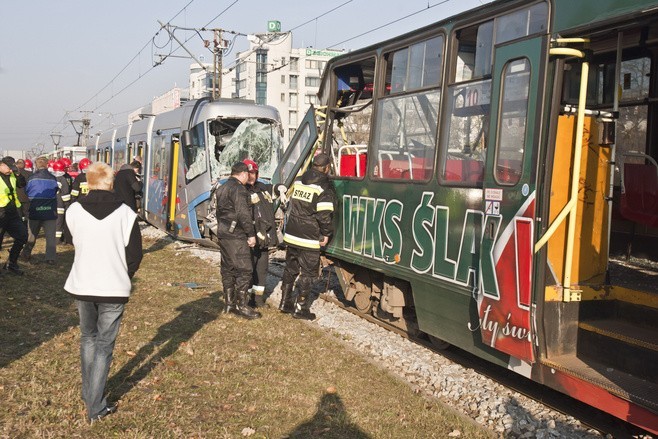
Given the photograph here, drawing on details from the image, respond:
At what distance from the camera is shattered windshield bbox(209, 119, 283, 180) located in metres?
15.0

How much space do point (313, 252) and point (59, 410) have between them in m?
4.02

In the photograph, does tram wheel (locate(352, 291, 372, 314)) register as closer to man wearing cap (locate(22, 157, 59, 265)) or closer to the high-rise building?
man wearing cap (locate(22, 157, 59, 265))

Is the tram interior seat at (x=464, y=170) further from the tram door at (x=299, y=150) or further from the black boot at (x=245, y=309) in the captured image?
the black boot at (x=245, y=309)

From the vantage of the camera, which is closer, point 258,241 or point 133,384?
point 133,384

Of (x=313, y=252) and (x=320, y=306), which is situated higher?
(x=313, y=252)

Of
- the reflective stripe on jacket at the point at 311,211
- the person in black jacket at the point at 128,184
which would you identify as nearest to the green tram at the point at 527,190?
the reflective stripe on jacket at the point at 311,211

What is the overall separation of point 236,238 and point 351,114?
2.26m

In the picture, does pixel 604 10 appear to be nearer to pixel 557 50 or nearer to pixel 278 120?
pixel 557 50

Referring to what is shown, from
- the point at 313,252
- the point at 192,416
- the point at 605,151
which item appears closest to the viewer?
the point at 192,416

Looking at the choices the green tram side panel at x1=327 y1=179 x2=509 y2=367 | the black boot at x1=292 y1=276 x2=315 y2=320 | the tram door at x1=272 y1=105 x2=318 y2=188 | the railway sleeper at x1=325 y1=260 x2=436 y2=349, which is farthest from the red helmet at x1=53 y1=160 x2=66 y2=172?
the green tram side panel at x1=327 y1=179 x2=509 y2=367

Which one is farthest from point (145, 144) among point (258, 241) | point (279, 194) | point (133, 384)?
point (133, 384)

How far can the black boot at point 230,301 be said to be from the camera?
342 inches

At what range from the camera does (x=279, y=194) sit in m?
10.2

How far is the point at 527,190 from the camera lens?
199 inches
